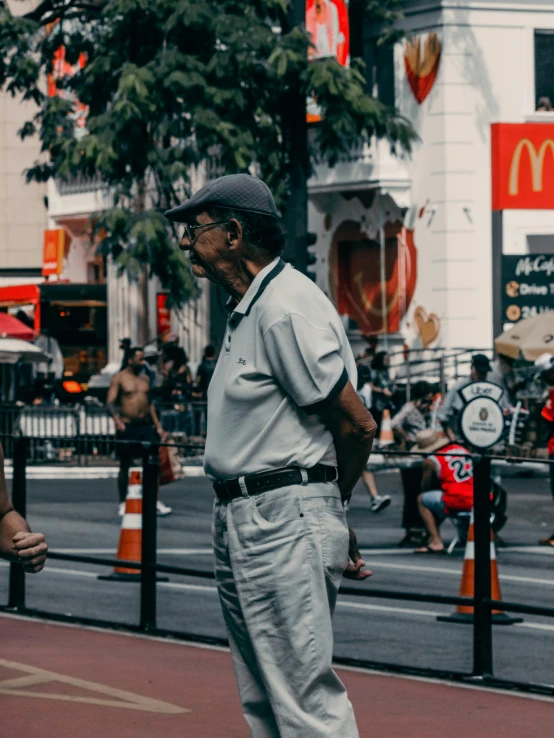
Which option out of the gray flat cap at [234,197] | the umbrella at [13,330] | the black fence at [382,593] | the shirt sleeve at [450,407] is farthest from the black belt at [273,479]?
the umbrella at [13,330]

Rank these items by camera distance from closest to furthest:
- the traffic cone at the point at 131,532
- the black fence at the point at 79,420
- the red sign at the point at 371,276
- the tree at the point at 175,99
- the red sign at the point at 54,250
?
the traffic cone at the point at 131,532 < the tree at the point at 175,99 < the black fence at the point at 79,420 < the red sign at the point at 371,276 < the red sign at the point at 54,250

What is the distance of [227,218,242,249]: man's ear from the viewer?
16.5 ft

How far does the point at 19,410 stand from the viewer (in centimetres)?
2588

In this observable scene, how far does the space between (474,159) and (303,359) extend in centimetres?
2425

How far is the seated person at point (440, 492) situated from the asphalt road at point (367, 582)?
0.17 metres

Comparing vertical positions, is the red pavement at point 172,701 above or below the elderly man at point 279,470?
below

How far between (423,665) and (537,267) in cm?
1987

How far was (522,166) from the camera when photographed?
28.6 m

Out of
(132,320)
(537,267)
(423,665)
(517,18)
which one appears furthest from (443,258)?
(423,665)

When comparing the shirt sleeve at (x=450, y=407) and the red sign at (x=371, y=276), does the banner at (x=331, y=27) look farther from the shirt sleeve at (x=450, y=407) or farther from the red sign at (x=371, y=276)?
the shirt sleeve at (x=450, y=407)

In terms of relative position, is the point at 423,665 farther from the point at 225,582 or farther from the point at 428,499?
the point at 225,582

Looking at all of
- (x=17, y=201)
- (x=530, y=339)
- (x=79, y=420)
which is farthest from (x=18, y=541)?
(x=17, y=201)

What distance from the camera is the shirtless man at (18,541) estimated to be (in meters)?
4.43

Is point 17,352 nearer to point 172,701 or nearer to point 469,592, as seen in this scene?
point 469,592
